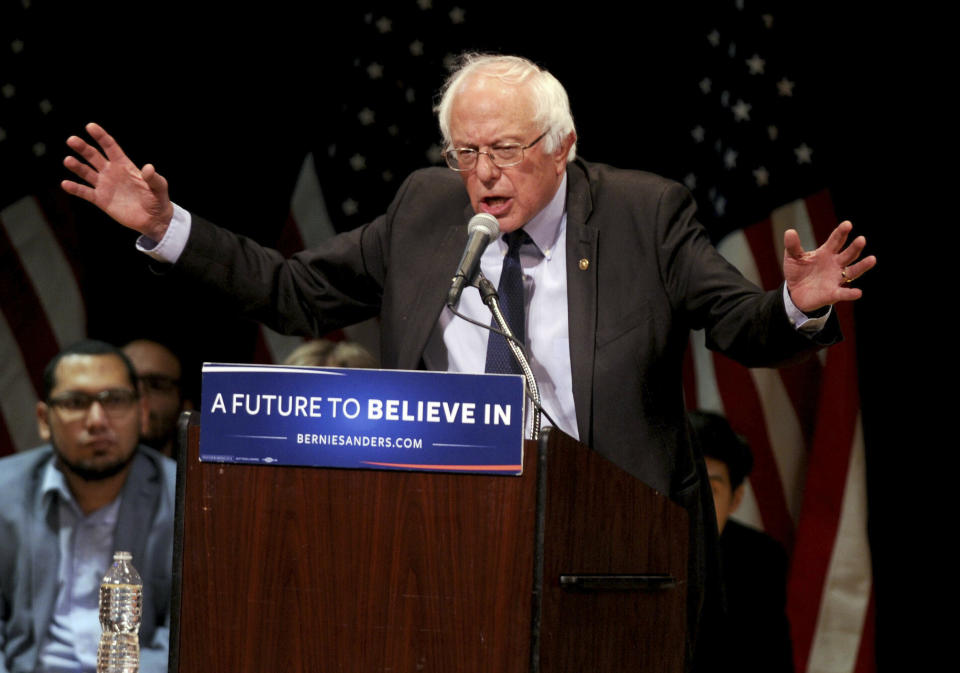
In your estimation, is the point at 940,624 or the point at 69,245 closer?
the point at 940,624

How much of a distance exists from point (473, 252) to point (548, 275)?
52cm

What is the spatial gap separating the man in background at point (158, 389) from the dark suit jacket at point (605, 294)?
2.31 m

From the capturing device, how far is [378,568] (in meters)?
1.89

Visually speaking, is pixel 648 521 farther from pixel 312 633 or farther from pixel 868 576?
pixel 868 576

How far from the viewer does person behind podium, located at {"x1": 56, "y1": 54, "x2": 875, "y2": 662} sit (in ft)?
8.25

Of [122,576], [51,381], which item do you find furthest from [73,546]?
[122,576]

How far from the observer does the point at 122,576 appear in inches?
100

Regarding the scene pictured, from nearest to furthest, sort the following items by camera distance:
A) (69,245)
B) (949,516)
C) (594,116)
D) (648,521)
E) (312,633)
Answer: (312,633) < (648,521) < (949,516) < (594,116) < (69,245)

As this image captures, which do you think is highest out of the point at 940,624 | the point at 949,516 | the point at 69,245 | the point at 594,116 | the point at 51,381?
the point at 594,116

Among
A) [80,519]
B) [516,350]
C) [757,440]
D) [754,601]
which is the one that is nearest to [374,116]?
[757,440]

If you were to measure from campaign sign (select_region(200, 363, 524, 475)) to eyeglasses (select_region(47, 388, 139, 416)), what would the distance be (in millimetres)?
2269

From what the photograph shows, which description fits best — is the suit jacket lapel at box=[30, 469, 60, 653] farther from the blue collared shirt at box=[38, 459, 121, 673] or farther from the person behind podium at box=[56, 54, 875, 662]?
the person behind podium at box=[56, 54, 875, 662]

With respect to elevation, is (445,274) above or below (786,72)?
below

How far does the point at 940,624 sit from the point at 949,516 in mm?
368
